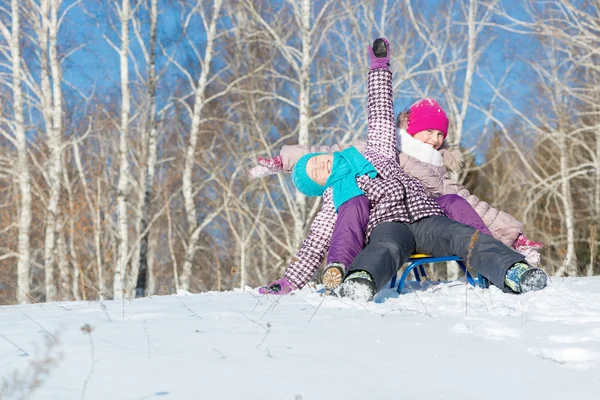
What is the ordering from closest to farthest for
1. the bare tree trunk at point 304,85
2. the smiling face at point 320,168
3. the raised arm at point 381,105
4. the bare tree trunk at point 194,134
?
the smiling face at point 320,168 < the raised arm at point 381,105 < the bare tree trunk at point 304,85 < the bare tree trunk at point 194,134

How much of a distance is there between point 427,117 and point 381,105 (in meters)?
0.36

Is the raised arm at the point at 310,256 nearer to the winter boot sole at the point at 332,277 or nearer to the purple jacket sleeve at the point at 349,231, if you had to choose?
the purple jacket sleeve at the point at 349,231

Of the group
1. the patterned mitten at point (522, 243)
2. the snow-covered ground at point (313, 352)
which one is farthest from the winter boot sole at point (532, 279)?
the patterned mitten at point (522, 243)

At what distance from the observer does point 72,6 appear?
10258 mm

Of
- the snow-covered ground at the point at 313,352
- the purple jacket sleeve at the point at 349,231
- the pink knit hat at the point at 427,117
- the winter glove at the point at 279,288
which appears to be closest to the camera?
the snow-covered ground at the point at 313,352

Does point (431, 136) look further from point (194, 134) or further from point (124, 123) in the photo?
point (194, 134)

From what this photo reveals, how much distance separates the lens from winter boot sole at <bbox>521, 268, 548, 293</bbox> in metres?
2.70

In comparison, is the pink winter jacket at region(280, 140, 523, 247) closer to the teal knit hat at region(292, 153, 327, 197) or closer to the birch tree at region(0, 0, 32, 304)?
the teal knit hat at region(292, 153, 327, 197)

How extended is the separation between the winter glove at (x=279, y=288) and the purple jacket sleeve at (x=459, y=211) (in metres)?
1.05

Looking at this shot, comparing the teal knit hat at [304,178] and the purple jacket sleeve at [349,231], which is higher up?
the teal knit hat at [304,178]

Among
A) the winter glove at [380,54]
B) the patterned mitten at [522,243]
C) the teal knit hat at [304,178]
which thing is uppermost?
the winter glove at [380,54]

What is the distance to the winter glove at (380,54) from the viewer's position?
12.5 ft

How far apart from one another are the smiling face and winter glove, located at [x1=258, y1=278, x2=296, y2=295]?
2.24 ft

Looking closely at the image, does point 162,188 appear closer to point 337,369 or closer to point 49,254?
point 49,254
